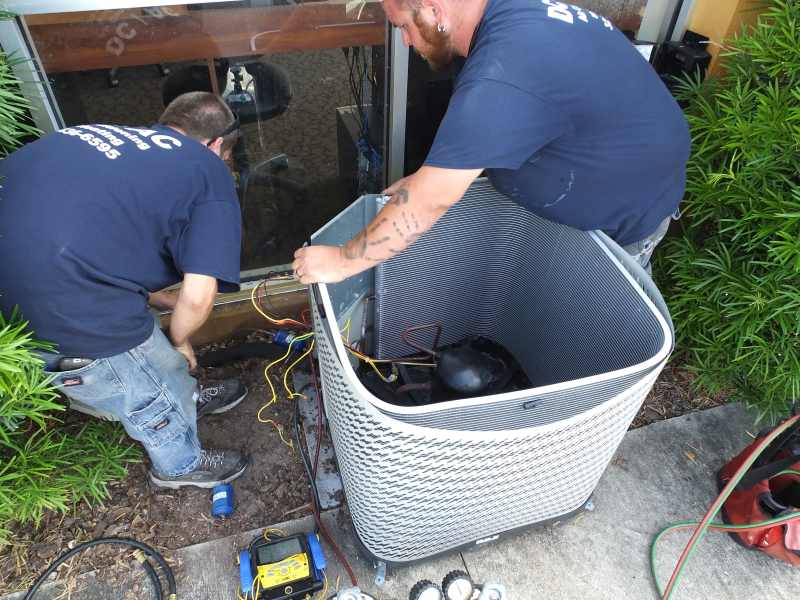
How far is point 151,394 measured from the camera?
6.27 feet

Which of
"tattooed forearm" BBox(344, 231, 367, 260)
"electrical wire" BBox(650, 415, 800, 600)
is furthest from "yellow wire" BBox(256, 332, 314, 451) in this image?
"electrical wire" BBox(650, 415, 800, 600)

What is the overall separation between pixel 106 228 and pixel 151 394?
0.62 m

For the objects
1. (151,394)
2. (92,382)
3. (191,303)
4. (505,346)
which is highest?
(191,303)

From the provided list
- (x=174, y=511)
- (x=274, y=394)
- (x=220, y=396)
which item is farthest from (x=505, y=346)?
(x=174, y=511)

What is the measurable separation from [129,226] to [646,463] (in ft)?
7.27

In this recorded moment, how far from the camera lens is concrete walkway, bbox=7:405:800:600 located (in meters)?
2.02

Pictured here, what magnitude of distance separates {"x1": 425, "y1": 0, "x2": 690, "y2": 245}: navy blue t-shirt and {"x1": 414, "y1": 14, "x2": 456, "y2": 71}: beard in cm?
12

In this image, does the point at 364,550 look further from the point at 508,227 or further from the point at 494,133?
the point at 494,133

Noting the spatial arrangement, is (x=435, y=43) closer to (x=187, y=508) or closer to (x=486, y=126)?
(x=486, y=126)

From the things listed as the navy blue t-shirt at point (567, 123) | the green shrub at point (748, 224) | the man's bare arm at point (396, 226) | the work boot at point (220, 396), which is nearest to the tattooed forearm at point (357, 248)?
the man's bare arm at point (396, 226)

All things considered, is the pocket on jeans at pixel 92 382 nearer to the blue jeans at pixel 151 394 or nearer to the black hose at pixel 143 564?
the blue jeans at pixel 151 394

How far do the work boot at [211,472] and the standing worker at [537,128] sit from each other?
1046 millimetres

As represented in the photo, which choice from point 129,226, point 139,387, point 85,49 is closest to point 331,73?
point 85,49

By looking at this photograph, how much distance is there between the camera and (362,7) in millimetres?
2229
